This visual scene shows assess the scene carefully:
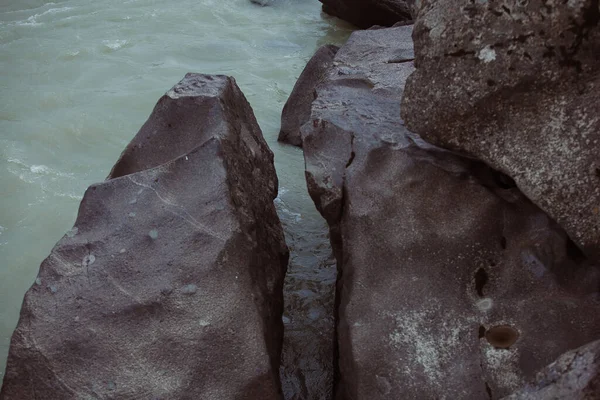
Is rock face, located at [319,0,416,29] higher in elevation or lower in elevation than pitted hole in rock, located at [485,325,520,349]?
higher

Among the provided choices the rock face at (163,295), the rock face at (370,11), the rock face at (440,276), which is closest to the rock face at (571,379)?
the rock face at (440,276)

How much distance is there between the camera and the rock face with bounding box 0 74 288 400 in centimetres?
223

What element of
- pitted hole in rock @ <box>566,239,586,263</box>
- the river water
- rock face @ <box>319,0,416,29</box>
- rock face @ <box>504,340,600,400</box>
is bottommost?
the river water

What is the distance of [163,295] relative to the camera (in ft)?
7.72

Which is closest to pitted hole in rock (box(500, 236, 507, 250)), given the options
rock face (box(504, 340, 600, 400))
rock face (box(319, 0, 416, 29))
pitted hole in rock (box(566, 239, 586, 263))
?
pitted hole in rock (box(566, 239, 586, 263))

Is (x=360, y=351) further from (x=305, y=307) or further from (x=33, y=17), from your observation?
(x=33, y=17)

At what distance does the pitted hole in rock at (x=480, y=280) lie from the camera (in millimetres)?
2410

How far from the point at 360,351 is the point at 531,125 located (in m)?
0.95

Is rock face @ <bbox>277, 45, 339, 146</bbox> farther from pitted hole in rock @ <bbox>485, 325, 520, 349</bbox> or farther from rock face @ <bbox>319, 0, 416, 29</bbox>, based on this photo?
pitted hole in rock @ <bbox>485, 325, 520, 349</bbox>

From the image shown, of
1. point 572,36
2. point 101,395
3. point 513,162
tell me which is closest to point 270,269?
point 101,395

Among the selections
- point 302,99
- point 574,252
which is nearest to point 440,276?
point 574,252

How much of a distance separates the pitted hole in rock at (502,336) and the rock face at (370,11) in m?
4.63

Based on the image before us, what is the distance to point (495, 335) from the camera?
2314 millimetres

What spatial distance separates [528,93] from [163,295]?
138 centimetres
